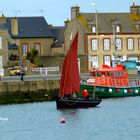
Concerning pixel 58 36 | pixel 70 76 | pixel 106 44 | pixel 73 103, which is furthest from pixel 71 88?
pixel 58 36

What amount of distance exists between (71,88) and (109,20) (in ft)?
119

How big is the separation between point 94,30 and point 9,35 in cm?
929

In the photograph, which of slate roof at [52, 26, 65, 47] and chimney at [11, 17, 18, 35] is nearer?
chimney at [11, 17, 18, 35]

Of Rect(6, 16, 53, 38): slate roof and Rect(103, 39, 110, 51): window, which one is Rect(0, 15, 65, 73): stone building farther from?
Rect(103, 39, 110, 51): window

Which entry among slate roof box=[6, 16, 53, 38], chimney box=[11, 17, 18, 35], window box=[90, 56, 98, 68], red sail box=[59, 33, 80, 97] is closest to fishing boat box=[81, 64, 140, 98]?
red sail box=[59, 33, 80, 97]

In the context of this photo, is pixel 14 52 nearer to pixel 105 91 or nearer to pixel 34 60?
pixel 34 60

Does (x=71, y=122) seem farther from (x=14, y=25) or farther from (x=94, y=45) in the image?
(x=14, y=25)

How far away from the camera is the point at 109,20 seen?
10925cm

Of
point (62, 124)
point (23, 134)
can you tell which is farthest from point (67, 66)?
point (23, 134)

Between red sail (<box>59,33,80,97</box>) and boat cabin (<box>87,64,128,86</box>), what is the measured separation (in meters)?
8.21

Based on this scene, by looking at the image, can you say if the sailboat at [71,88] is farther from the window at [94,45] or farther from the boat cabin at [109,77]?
the window at [94,45]

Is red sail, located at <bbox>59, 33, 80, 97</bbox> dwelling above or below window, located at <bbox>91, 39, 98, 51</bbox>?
below

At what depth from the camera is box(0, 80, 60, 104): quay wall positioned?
8038 cm

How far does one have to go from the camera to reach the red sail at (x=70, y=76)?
2889 inches
